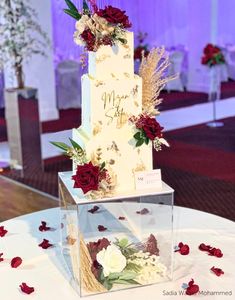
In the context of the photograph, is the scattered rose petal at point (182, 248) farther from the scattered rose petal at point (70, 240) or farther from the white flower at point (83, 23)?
the white flower at point (83, 23)

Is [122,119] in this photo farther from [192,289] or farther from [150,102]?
[192,289]

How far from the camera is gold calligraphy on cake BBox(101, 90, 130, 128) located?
5.67ft

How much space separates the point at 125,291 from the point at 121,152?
0.47 metres

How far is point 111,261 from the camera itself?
1.70 metres

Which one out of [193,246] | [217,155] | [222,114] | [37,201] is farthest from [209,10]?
[193,246]

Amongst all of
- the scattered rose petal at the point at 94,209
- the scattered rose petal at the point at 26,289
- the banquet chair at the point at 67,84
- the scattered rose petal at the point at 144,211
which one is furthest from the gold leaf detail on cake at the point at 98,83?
the banquet chair at the point at 67,84

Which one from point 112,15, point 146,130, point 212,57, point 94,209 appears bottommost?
point 94,209

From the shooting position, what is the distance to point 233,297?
64.6 inches

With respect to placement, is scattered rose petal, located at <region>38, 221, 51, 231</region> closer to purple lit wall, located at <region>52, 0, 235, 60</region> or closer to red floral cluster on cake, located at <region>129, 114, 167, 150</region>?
red floral cluster on cake, located at <region>129, 114, 167, 150</region>

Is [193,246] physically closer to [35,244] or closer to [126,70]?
[35,244]

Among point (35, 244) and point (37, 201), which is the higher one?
point (35, 244)

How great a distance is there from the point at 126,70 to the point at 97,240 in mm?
637

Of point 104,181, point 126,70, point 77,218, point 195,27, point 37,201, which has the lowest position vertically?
Result: point 37,201

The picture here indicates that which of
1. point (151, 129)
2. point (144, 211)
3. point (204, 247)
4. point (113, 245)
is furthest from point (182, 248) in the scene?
point (151, 129)
